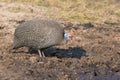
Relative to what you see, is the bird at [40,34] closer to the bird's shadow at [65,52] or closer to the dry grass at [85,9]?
the bird's shadow at [65,52]

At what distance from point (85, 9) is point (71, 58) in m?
4.87

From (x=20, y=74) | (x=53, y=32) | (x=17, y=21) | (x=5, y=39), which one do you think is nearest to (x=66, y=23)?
(x=17, y=21)

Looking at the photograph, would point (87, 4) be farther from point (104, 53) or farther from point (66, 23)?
point (104, 53)

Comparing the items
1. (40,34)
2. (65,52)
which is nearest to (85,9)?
(65,52)

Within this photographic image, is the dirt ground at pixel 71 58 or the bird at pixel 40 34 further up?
the bird at pixel 40 34

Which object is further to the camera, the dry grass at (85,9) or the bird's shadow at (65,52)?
the dry grass at (85,9)

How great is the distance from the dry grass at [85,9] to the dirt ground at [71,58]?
1169 millimetres

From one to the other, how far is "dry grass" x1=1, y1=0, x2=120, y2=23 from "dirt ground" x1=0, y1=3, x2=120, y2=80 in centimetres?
117

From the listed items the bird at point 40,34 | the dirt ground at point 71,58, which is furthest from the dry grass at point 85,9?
the bird at point 40,34

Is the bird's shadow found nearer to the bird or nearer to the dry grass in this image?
the bird

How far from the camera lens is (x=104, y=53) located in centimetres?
1051

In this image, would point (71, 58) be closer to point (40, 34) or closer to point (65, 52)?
point (65, 52)

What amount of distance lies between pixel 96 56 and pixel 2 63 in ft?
7.20

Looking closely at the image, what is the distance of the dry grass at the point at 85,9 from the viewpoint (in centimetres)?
1372
